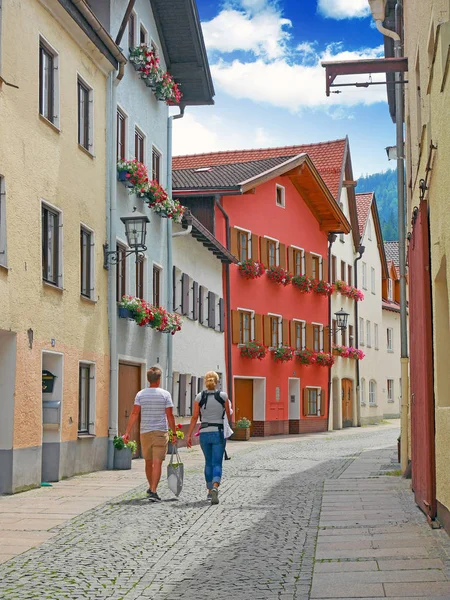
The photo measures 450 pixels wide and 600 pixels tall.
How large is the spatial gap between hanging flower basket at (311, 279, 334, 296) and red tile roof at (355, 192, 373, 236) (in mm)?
9799

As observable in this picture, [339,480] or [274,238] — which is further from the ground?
[274,238]

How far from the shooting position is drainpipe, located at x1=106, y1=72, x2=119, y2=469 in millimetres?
19375

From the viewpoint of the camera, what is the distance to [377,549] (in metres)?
8.69

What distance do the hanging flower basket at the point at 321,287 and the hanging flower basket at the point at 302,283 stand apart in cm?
52

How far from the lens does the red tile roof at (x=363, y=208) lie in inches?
2083

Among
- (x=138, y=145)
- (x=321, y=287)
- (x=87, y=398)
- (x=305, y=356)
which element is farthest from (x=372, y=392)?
(x=87, y=398)

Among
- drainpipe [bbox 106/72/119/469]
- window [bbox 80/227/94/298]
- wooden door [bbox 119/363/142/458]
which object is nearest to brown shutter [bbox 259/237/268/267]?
wooden door [bbox 119/363/142/458]

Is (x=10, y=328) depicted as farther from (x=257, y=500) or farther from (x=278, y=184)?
(x=278, y=184)

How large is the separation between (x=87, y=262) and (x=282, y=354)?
20.6 metres

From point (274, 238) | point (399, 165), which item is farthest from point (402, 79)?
point (274, 238)

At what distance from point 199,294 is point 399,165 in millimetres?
13386

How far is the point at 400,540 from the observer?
920cm

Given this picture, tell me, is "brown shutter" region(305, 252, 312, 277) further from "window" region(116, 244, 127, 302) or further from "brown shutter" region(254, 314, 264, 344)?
"window" region(116, 244, 127, 302)

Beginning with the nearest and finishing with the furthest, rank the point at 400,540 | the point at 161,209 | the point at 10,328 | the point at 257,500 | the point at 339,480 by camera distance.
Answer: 1. the point at 400,540
2. the point at 257,500
3. the point at 10,328
4. the point at 339,480
5. the point at 161,209
